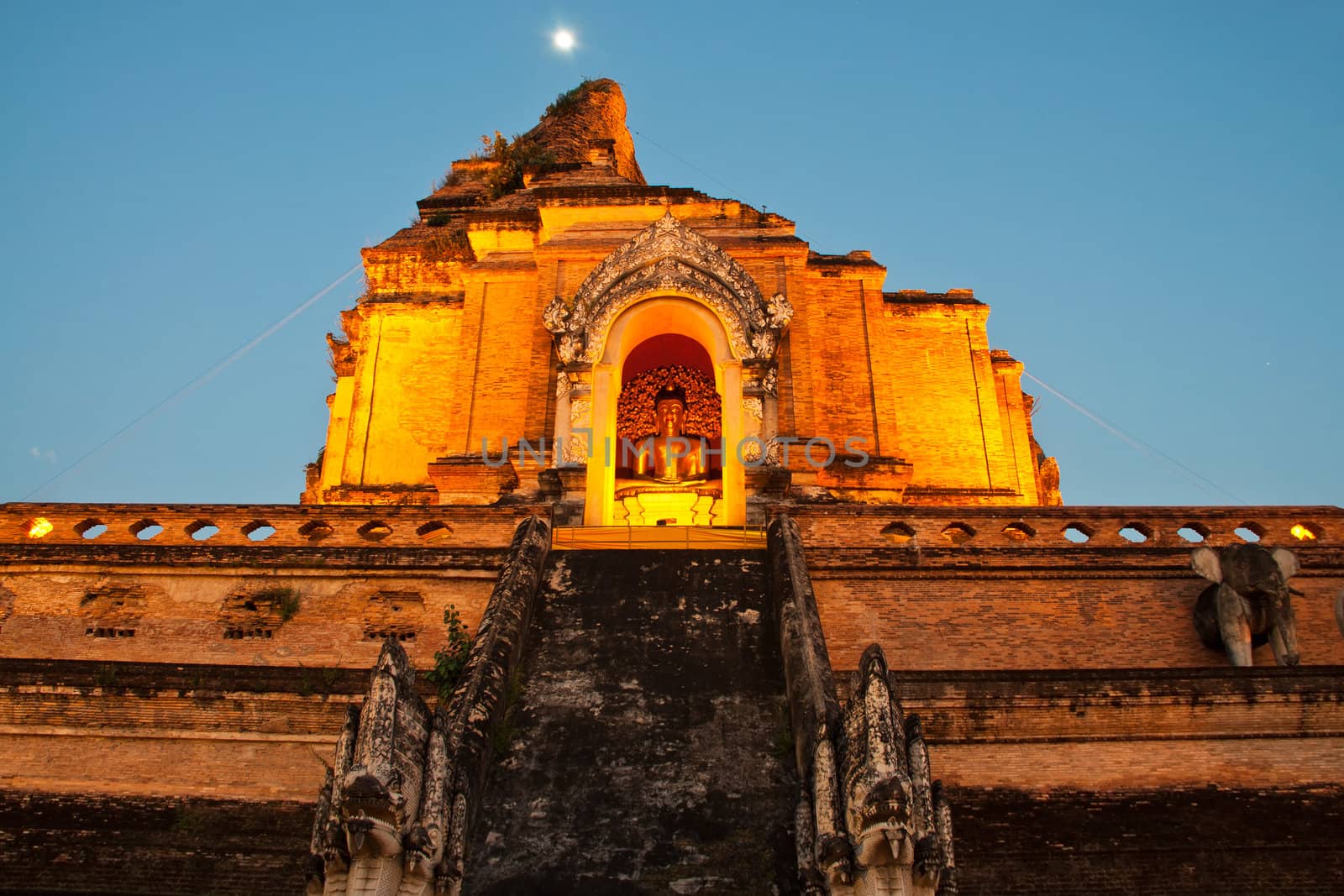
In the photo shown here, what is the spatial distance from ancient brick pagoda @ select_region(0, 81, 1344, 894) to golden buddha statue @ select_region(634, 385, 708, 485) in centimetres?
7

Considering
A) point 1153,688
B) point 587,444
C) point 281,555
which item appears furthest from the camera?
point 587,444

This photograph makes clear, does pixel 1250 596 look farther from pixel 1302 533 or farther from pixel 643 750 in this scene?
pixel 643 750

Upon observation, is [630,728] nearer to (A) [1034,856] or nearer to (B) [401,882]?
(B) [401,882]

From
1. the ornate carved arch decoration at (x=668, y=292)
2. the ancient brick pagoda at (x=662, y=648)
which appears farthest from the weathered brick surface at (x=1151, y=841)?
the ornate carved arch decoration at (x=668, y=292)

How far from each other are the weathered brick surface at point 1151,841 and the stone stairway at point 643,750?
63.6 inches

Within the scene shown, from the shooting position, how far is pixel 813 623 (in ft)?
32.0

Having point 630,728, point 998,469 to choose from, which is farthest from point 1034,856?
point 998,469

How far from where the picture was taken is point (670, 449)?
1991 centimetres

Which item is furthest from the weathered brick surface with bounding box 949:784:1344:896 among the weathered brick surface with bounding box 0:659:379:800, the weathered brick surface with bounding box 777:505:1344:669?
the weathered brick surface with bounding box 0:659:379:800

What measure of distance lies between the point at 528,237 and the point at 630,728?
44.6 feet

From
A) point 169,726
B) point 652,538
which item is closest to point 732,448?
point 652,538

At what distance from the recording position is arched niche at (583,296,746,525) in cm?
1578

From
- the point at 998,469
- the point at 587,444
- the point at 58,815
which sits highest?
the point at 998,469

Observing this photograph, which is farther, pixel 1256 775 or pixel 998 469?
pixel 998 469
